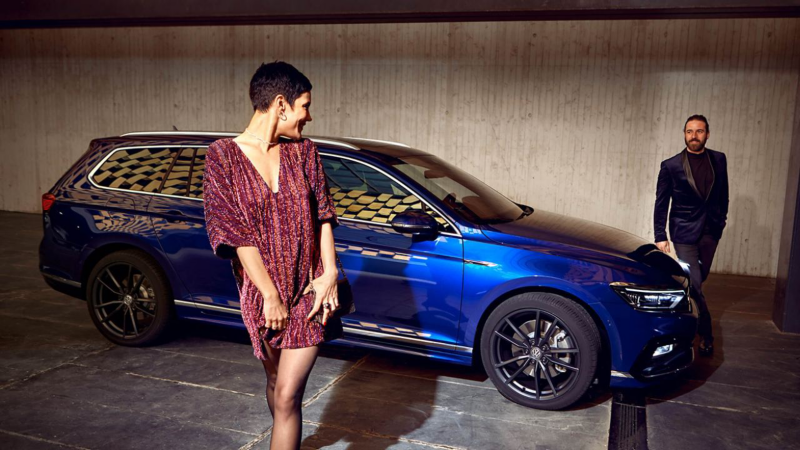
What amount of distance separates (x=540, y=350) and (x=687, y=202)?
2.00 meters

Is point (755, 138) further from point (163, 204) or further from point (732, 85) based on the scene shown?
point (163, 204)

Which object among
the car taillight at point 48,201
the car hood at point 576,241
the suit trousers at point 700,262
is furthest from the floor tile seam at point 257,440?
the suit trousers at point 700,262

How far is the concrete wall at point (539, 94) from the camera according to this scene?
836 centimetres

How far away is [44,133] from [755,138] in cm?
1112

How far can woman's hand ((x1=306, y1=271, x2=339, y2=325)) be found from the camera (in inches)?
106

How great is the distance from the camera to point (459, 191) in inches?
199

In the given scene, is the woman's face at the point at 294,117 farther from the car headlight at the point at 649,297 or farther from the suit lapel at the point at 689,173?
the suit lapel at the point at 689,173

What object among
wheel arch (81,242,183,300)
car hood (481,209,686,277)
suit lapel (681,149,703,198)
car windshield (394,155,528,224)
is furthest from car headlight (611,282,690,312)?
wheel arch (81,242,183,300)

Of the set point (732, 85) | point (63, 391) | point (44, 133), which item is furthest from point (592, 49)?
point (44, 133)

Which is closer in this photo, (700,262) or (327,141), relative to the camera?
(327,141)

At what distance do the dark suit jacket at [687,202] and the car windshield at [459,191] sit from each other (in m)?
1.13

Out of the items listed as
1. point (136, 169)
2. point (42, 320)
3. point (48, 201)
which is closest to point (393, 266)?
point (136, 169)

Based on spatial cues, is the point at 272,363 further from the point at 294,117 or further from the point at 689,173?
the point at 689,173

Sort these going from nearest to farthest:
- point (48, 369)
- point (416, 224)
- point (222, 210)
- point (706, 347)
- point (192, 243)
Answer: point (222, 210), point (416, 224), point (48, 369), point (192, 243), point (706, 347)
